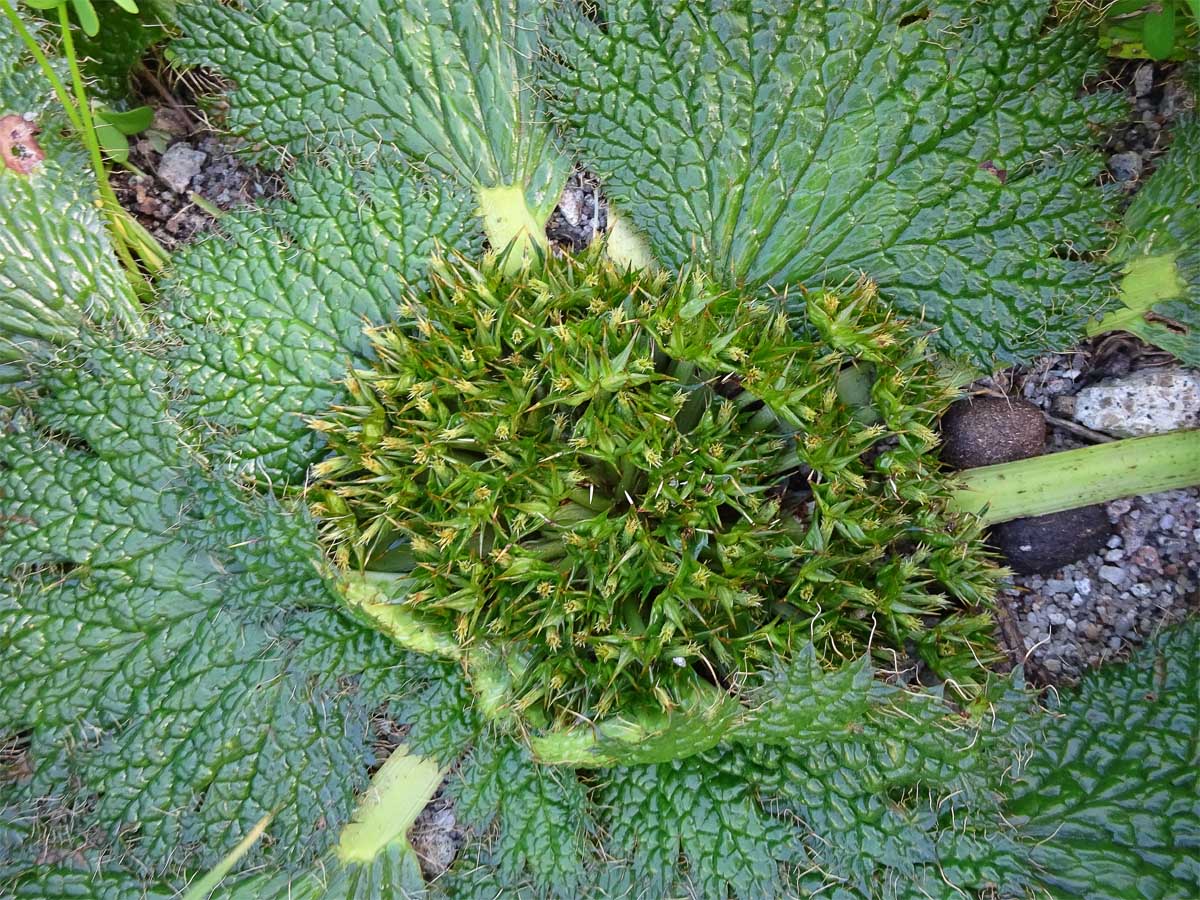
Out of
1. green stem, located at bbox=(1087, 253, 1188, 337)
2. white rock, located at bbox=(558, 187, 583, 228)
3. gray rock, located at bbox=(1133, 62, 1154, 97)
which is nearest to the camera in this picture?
green stem, located at bbox=(1087, 253, 1188, 337)

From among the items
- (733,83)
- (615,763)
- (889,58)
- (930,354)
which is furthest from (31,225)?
(930,354)

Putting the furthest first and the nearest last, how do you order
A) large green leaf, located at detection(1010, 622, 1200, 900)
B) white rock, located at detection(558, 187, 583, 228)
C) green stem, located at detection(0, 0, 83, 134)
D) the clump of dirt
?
the clump of dirt, white rock, located at detection(558, 187, 583, 228), large green leaf, located at detection(1010, 622, 1200, 900), green stem, located at detection(0, 0, 83, 134)

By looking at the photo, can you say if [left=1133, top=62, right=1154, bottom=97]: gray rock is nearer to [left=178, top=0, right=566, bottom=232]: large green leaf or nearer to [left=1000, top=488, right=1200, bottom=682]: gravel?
[left=1000, top=488, right=1200, bottom=682]: gravel

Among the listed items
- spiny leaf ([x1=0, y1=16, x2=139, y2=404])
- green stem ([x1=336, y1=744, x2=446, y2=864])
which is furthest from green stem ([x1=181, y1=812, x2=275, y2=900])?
spiny leaf ([x1=0, y1=16, x2=139, y2=404])

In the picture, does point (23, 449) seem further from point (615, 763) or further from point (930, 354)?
point (930, 354)

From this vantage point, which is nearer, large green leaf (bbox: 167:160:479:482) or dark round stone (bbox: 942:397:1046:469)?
large green leaf (bbox: 167:160:479:482)

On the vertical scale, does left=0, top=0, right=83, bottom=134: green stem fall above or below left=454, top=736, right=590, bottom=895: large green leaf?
above
